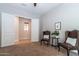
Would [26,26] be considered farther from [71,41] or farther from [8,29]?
[71,41]

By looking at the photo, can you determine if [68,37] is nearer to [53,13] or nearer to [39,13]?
[53,13]

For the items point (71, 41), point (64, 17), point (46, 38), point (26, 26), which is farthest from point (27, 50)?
point (64, 17)

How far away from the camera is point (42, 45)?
291 cm

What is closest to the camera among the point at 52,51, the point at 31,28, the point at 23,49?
the point at 52,51

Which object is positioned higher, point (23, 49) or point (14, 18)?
point (14, 18)

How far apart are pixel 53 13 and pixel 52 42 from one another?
793 mm

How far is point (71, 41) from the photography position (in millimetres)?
2561

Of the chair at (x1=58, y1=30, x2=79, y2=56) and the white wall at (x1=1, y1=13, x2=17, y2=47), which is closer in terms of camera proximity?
the chair at (x1=58, y1=30, x2=79, y2=56)

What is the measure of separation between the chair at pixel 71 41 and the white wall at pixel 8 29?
1.39 m

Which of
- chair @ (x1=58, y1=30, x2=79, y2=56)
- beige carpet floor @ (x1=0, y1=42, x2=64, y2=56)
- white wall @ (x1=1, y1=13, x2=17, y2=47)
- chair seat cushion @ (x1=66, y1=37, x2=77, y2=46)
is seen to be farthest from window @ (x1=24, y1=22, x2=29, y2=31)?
chair seat cushion @ (x1=66, y1=37, x2=77, y2=46)

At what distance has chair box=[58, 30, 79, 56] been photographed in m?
2.46

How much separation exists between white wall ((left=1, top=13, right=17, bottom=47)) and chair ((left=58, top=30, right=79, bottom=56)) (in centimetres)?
139

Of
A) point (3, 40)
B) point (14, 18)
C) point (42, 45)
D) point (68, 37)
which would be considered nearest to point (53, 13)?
point (68, 37)

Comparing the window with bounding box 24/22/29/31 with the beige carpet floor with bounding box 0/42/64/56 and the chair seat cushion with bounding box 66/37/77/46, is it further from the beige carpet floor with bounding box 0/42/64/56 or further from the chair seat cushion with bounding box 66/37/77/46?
the chair seat cushion with bounding box 66/37/77/46
